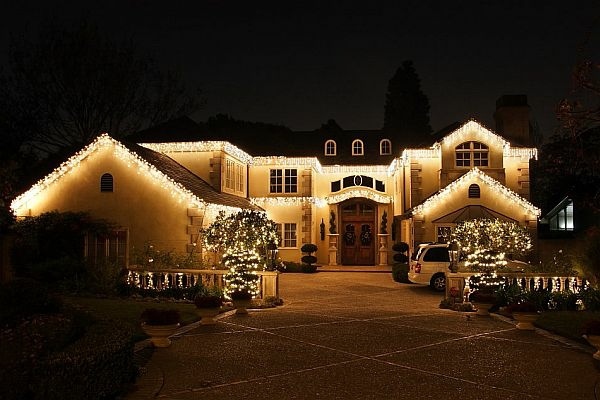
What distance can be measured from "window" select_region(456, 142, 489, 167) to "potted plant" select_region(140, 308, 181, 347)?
70.6ft

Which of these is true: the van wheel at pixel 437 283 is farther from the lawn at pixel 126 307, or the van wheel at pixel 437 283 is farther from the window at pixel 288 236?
the window at pixel 288 236

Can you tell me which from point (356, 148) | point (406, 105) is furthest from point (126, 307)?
point (406, 105)

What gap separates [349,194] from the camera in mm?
33062

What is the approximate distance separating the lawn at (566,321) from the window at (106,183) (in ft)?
51.5

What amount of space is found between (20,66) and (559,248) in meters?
30.4

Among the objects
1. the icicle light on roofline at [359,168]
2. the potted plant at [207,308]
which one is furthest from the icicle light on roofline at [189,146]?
the potted plant at [207,308]

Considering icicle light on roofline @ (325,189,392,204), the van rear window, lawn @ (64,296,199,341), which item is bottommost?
lawn @ (64,296,199,341)

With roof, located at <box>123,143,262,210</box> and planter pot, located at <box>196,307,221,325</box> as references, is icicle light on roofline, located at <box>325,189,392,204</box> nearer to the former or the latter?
roof, located at <box>123,143,262,210</box>

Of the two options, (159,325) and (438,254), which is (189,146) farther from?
(159,325)

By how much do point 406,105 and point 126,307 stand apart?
4175 centimetres

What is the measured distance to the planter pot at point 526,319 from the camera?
12203 mm

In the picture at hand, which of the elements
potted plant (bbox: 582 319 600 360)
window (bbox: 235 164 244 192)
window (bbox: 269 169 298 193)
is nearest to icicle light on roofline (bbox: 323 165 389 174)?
window (bbox: 269 169 298 193)

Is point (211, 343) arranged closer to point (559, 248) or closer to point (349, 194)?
point (559, 248)

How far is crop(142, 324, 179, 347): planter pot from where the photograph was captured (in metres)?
10.0
